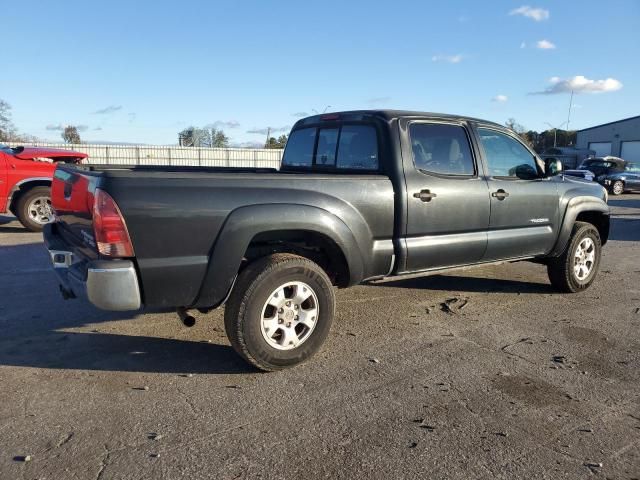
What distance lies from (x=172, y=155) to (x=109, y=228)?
26.3 metres

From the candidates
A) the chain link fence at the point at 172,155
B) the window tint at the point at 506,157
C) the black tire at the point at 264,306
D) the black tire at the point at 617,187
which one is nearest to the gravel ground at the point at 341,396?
the black tire at the point at 264,306

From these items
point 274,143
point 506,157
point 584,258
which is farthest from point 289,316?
point 274,143

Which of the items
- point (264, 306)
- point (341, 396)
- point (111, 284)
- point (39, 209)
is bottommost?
point (341, 396)

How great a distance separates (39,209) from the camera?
9.58 metres

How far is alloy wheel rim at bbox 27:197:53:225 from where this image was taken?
31.0 feet

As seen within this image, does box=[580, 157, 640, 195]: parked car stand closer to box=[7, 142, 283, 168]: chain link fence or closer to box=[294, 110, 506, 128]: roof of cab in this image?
box=[7, 142, 283, 168]: chain link fence

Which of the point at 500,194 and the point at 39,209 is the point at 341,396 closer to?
the point at 500,194

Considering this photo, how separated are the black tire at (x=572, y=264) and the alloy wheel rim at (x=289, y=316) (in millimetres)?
3406

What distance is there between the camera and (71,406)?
328 cm

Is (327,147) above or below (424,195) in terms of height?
above

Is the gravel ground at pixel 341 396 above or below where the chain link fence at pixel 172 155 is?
below

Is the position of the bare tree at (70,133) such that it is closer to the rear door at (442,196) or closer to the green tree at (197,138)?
the green tree at (197,138)

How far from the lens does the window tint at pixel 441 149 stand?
15.0 ft

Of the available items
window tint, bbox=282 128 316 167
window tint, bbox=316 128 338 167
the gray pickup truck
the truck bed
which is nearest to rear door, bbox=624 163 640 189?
the gray pickup truck
